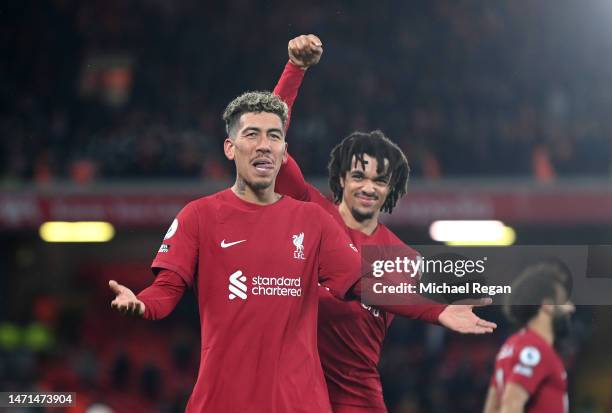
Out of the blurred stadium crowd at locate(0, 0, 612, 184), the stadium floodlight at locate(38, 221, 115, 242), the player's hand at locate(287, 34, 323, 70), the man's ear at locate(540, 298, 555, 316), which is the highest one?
the blurred stadium crowd at locate(0, 0, 612, 184)

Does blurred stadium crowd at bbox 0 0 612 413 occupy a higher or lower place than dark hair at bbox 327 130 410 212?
higher

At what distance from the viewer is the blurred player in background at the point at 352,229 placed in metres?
5.06

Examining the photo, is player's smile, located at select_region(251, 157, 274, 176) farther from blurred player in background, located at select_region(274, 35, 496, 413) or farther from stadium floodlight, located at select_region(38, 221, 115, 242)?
stadium floodlight, located at select_region(38, 221, 115, 242)

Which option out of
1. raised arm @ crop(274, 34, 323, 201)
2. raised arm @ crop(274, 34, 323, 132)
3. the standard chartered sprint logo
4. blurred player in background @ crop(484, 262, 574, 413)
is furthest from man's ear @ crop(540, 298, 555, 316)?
the standard chartered sprint logo

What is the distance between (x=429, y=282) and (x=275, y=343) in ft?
3.55

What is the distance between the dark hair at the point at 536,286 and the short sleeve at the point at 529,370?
0.85ft

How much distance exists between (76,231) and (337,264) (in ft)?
41.3

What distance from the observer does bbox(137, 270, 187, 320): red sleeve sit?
12.5 ft

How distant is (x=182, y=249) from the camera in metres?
4.01

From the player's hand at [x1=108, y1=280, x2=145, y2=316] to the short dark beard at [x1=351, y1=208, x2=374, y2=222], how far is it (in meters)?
1.79

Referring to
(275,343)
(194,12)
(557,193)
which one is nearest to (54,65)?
(194,12)

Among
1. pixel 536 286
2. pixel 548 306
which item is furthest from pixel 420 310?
pixel 548 306

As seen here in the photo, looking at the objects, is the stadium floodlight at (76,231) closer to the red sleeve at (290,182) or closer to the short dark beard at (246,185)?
the red sleeve at (290,182)

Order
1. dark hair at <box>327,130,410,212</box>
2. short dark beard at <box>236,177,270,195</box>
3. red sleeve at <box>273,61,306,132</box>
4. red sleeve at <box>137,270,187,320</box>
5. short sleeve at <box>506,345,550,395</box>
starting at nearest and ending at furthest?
red sleeve at <box>137,270,187,320</box>
short dark beard at <box>236,177,270,195</box>
red sleeve at <box>273,61,306,132</box>
dark hair at <box>327,130,410,212</box>
short sleeve at <box>506,345,550,395</box>
